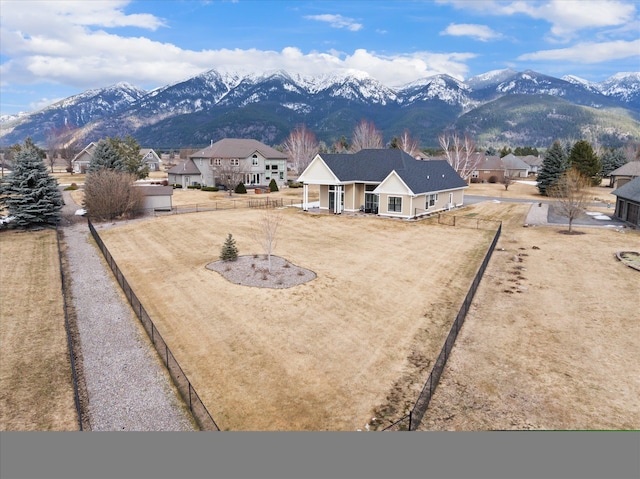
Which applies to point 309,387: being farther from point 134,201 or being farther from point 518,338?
point 134,201

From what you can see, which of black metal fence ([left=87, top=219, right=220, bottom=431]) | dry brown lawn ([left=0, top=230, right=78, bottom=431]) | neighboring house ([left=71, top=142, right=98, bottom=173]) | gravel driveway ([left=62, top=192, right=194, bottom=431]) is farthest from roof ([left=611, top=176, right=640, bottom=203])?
neighboring house ([left=71, top=142, right=98, bottom=173])

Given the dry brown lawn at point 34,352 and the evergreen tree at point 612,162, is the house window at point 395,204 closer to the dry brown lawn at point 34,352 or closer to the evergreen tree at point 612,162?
the dry brown lawn at point 34,352

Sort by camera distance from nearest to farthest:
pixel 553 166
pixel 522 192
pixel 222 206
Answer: pixel 222 206 → pixel 553 166 → pixel 522 192

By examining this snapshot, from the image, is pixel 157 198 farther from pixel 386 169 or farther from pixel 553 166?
pixel 553 166

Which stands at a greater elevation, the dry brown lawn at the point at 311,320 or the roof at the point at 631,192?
the roof at the point at 631,192

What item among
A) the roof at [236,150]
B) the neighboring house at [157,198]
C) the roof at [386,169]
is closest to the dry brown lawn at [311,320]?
the roof at [386,169]

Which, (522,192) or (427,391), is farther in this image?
(522,192)

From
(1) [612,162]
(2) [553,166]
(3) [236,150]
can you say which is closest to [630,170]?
(2) [553,166]
